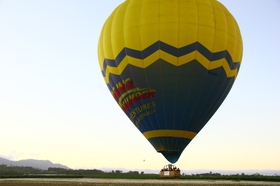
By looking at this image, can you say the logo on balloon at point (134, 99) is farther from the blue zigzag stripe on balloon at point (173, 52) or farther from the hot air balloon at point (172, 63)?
the blue zigzag stripe on balloon at point (173, 52)

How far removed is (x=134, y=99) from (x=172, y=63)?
4.38 meters

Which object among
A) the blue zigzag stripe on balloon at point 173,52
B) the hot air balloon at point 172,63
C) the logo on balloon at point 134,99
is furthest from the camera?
the logo on balloon at point 134,99

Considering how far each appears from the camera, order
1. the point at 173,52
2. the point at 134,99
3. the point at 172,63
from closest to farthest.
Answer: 1. the point at 173,52
2. the point at 172,63
3. the point at 134,99

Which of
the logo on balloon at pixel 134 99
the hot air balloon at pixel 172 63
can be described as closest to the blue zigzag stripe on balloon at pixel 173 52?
the hot air balloon at pixel 172 63

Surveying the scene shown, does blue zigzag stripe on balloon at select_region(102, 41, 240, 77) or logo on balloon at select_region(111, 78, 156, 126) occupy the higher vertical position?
blue zigzag stripe on balloon at select_region(102, 41, 240, 77)

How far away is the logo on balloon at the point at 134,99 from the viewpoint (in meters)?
23.9

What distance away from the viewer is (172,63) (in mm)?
22734

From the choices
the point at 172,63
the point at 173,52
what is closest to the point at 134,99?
the point at 172,63

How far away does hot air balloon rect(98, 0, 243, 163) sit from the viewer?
22656mm

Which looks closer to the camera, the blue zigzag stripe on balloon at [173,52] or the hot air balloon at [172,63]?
the blue zigzag stripe on balloon at [173,52]

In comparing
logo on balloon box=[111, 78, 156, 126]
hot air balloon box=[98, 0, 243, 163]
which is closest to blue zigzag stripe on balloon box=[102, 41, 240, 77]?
hot air balloon box=[98, 0, 243, 163]

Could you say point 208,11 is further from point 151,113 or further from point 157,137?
point 157,137

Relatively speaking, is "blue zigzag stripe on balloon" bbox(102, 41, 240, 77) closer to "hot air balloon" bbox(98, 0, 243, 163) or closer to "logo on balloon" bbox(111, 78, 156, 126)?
"hot air balloon" bbox(98, 0, 243, 163)

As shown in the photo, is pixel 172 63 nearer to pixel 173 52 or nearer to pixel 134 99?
pixel 173 52
